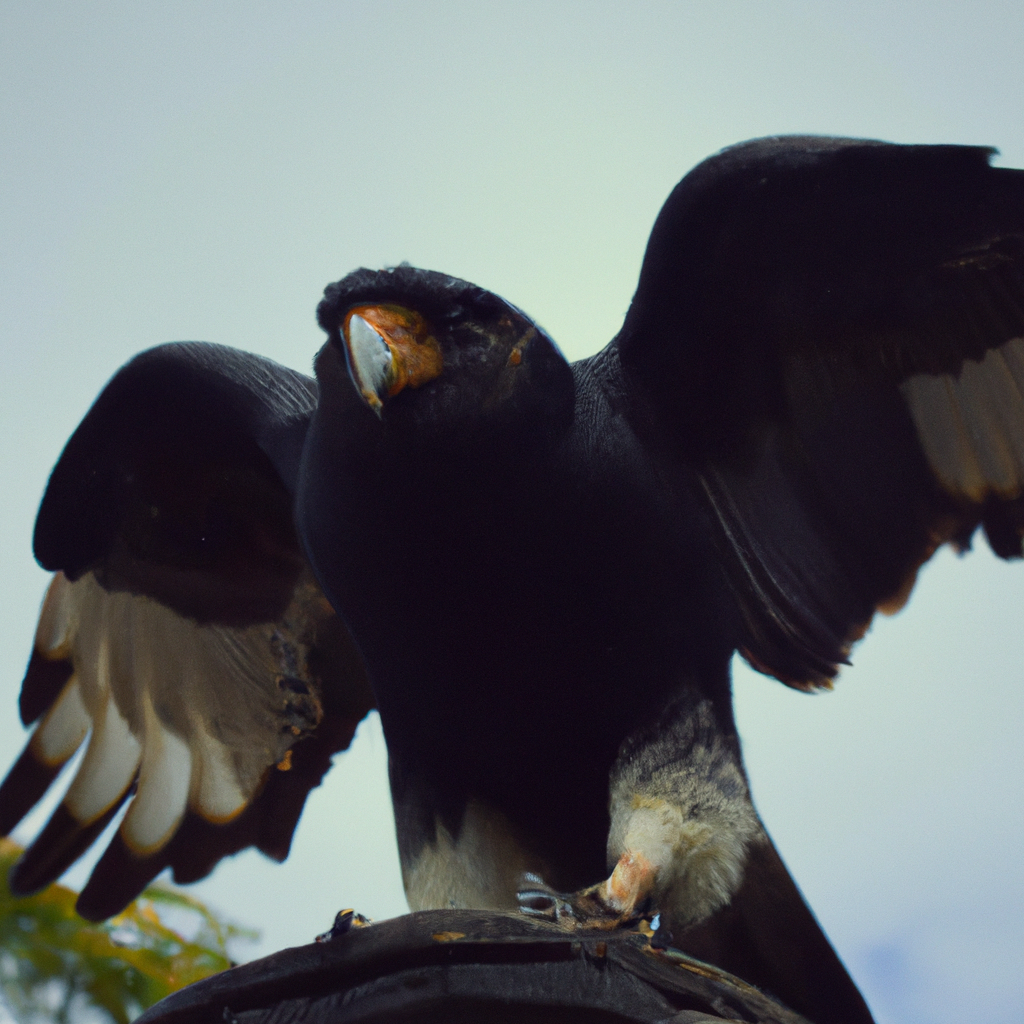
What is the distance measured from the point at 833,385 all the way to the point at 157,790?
183cm

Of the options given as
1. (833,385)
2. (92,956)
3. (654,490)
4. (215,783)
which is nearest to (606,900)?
(654,490)

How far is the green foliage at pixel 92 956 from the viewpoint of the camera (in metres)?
4.60

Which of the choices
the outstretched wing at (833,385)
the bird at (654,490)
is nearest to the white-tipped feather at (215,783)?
the bird at (654,490)

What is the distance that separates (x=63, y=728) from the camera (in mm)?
2789

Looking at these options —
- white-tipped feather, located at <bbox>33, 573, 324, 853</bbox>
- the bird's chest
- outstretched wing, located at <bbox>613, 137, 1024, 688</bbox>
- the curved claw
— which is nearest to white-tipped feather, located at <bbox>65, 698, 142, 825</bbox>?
white-tipped feather, located at <bbox>33, 573, 324, 853</bbox>

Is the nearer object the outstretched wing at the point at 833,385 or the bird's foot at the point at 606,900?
the bird's foot at the point at 606,900

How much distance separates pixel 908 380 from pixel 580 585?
776mm

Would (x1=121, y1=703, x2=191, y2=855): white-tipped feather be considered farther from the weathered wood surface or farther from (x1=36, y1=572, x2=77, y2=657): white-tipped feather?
the weathered wood surface

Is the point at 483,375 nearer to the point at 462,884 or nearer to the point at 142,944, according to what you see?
the point at 462,884

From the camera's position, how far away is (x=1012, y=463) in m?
2.15

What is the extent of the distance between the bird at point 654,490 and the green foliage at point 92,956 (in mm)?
2935

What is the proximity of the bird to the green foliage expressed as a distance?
294cm

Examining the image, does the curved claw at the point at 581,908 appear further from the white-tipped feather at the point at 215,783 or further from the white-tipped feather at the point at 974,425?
the white-tipped feather at the point at 215,783

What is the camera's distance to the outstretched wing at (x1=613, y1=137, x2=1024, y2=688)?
1.95m
